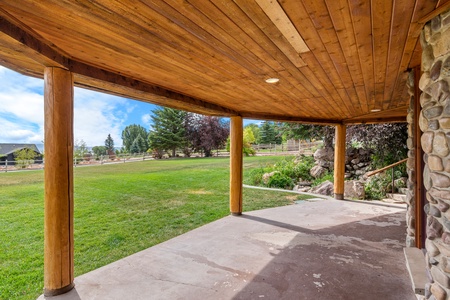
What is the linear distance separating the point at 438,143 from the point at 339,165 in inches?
217

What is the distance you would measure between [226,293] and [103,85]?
8.38ft

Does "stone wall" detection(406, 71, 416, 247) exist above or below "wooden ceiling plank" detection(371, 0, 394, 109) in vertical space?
below

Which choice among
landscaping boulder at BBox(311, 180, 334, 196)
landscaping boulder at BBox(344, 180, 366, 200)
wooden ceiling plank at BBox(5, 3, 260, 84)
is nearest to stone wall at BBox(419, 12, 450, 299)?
wooden ceiling plank at BBox(5, 3, 260, 84)

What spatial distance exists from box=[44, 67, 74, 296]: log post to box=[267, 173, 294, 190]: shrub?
7.24 metres

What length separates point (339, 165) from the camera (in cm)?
679

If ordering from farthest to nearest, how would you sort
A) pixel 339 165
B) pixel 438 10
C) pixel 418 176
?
pixel 339 165
pixel 418 176
pixel 438 10

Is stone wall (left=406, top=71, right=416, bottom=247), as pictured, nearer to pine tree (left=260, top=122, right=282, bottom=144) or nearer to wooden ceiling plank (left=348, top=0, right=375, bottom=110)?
wooden ceiling plank (left=348, top=0, right=375, bottom=110)

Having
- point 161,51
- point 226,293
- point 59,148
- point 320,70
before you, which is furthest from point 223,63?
point 226,293

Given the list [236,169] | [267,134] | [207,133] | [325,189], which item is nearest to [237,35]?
[236,169]

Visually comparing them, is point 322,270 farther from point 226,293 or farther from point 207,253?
point 207,253

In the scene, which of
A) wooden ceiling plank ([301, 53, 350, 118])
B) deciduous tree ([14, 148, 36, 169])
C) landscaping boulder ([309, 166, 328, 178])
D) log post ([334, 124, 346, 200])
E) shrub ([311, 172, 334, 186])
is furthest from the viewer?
deciduous tree ([14, 148, 36, 169])

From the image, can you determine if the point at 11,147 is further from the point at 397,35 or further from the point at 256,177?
the point at 397,35

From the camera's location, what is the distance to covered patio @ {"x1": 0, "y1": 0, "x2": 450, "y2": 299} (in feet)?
4.99

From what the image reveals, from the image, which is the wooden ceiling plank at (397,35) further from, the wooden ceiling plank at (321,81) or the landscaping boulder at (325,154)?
the landscaping boulder at (325,154)
